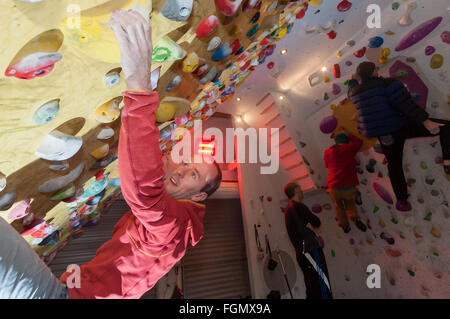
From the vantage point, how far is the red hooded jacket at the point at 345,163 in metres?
2.91

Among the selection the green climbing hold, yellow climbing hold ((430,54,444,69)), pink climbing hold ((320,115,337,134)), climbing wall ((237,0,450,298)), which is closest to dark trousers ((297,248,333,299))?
climbing wall ((237,0,450,298))

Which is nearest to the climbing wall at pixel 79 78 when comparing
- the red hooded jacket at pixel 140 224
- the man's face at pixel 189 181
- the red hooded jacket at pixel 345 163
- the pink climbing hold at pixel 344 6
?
the red hooded jacket at pixel 140 224

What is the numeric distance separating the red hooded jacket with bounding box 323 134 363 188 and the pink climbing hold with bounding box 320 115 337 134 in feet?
0.84

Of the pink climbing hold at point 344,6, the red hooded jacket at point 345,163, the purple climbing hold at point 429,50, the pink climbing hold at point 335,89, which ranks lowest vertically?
the red hooded jacket at point 345,163

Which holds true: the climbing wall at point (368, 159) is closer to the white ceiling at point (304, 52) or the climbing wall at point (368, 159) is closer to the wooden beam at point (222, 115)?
the white ceiling at point (304, 52)

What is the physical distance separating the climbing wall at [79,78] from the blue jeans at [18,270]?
0.21 meters

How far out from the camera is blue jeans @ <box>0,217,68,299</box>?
2.31ft

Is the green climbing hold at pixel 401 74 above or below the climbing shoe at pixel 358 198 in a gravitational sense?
above

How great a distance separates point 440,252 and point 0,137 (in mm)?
3402

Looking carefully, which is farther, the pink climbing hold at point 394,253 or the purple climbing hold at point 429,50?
the pink climbing hold at point 394,253

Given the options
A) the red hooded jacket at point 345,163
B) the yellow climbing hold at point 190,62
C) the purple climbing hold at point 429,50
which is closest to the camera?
the yellow climbing hold at point 190,62

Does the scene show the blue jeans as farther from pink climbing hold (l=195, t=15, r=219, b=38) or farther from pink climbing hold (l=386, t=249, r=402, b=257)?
pink climbing hold (l=386, t=249, r=402, b=257)

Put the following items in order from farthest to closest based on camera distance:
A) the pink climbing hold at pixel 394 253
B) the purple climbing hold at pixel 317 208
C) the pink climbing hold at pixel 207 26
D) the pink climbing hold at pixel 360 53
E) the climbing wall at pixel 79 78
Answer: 1. the purple climbing hold at pixel 317 208
2. the pink climbing hold at pixel 394 253
3. the pink climbing hold at pixel 360 53
4. the pink climbing hold at pixel 207 26
5. the climbing wall at pixel 79 78

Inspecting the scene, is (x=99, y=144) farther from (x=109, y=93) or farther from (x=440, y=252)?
(x=440, y=252)
